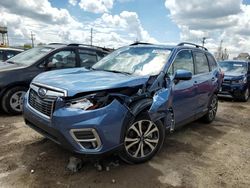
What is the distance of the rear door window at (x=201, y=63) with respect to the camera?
522cm

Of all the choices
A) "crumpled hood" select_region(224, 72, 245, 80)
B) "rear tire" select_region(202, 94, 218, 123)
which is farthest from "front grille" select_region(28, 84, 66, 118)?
"crumpled hood" select_region(224, 72, 245, 80)

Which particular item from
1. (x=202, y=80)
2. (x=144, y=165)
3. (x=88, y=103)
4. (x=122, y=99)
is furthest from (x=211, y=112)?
(x=88, y=103)

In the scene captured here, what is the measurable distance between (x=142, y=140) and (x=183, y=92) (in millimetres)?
1316

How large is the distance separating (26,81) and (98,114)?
3.63 metres

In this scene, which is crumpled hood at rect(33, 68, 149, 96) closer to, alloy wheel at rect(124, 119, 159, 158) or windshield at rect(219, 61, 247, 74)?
alloy wheel at rect(124, 119, 159, 158)

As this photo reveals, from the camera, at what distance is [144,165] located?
3.69m

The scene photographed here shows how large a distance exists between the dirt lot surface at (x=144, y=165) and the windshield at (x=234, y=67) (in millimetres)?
6439

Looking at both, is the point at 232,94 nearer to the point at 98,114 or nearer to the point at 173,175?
the point at 173,175

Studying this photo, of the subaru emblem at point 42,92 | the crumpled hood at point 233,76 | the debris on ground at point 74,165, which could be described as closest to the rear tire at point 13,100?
the subaru emblem at point 42,92

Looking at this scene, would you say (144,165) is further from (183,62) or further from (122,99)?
(183,62)

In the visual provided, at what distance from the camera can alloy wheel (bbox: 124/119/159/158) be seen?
351 centimetres

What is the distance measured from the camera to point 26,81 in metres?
6.00

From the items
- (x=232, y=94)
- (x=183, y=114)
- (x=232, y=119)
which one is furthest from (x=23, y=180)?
(x=232, y=94)

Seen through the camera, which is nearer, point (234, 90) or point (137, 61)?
point (137, 61)
